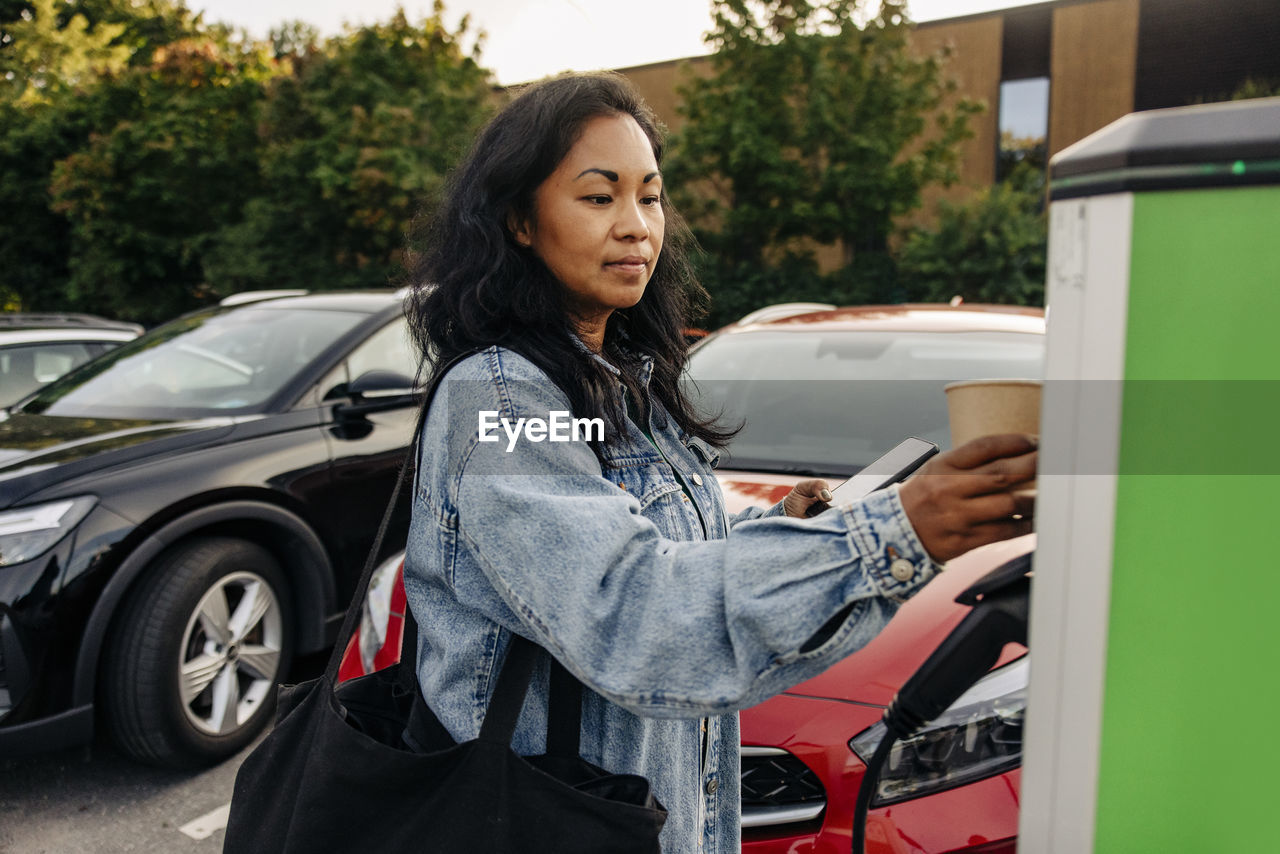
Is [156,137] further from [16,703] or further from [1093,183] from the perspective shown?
[1093,183]

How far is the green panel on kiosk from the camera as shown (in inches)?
25.6

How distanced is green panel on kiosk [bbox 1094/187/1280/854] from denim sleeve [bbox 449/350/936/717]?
18 cm

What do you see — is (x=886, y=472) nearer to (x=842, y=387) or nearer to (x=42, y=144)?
(x=842, y=387)

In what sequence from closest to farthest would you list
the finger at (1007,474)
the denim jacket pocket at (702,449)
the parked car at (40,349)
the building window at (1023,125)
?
the finger at (1007,474) < the denim jacket pocket at (702,449) < the parked car at (40,349) < the building window at (1023,125)

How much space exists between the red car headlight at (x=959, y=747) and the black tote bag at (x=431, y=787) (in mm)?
889

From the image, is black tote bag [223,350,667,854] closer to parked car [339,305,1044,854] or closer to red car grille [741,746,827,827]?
parked car [339,305,1044,854]

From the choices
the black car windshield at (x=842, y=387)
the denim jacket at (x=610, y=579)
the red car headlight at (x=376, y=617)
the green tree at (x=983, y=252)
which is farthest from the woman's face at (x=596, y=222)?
the green tree at (x=983, y=252)

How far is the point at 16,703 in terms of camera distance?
109 inches

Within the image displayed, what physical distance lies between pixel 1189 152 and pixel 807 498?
85 centimetres

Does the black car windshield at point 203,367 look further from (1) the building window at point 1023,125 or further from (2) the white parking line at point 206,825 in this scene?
(1) the building window at point 1023,125

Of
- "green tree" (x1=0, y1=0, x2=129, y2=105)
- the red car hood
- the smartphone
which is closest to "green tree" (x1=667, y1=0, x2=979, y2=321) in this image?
the red car hood

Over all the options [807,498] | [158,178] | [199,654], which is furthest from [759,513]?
[158,178]

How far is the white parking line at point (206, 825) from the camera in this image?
9.57ft

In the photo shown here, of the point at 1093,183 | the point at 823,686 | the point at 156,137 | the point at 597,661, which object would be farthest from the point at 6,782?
the point at 156,137
